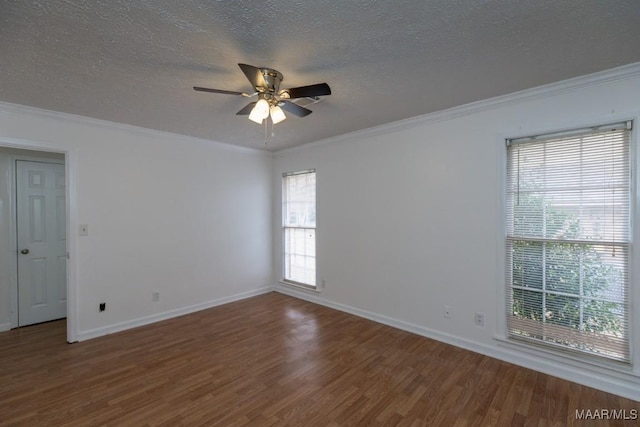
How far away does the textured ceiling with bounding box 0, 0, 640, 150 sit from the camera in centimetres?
155

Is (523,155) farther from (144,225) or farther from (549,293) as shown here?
(144,225)

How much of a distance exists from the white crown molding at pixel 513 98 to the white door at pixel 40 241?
4094 mm

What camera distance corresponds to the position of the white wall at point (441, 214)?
2398mm

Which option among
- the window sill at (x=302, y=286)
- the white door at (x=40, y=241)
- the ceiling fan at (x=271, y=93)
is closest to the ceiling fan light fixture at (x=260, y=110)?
the ceiling fan at (x=271, y=93)

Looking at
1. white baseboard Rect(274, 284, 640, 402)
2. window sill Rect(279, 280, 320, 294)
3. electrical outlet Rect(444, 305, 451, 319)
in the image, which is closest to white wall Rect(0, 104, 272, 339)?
window sill Rect(279, 280, 320, 294)

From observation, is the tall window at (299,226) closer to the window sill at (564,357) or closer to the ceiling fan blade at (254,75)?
the ceiling fan blade at (254,75)

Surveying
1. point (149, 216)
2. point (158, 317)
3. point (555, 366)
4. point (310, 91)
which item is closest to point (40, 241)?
point (149, 216)

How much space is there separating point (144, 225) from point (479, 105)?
4.15m

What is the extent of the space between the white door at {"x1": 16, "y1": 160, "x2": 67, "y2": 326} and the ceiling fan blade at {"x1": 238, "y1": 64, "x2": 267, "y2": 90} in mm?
3615

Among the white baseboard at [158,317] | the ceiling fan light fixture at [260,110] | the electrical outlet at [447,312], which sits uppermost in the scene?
the ceiling fan light fixture at [260,110]

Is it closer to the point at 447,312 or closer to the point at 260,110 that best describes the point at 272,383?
the point at 447,312

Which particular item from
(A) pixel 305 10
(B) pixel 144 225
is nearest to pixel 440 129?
(A) pixel 305 10

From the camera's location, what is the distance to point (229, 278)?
455 cm

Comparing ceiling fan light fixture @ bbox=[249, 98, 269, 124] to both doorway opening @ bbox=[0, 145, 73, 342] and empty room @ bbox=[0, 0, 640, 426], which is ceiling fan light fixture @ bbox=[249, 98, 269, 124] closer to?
empty room @ bbox=[0, 0, 640, 426]
